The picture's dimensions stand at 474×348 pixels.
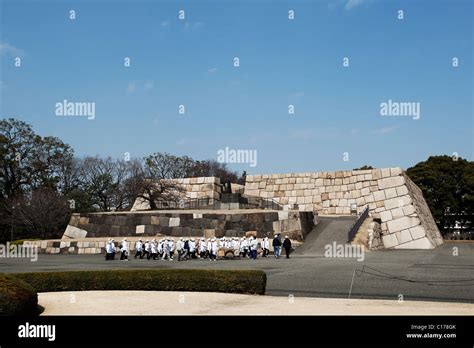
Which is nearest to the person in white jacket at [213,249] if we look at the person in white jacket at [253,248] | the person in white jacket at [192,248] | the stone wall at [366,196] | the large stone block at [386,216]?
the person in white jacket at [192,248]

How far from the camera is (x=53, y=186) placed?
48.7m

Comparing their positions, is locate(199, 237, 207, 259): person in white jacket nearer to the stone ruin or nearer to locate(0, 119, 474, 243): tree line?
the stone ruin

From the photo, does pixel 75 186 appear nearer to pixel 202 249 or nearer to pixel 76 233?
pixel 76 233

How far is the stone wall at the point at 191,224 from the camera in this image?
3136cm

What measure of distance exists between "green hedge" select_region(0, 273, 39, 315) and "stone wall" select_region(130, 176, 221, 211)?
107 ft

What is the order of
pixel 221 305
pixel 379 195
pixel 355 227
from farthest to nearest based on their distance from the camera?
pixel 379 195
pixel 355 227
pixel 221 305

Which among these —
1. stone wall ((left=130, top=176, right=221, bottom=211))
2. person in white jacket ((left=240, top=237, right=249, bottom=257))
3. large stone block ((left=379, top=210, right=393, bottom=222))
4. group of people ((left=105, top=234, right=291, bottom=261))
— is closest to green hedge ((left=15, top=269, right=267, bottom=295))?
group of people ((left=105, top=234, right=291, bottom=261))

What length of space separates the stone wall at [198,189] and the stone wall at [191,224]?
737 cm

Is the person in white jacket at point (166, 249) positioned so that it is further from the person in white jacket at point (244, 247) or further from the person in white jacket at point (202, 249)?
the person in white jacket at point (244, 247)

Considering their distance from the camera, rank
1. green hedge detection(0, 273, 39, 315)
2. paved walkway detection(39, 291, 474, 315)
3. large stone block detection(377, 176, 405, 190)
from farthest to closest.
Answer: large stone block detection(377, 176, 405, 190) → paved walkway detection(39, 291, 474, 315) → green hedge detection(0, 273, 39, 315)

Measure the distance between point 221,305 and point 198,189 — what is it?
32622 mm

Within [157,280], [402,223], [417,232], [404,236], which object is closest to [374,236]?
[404,236]

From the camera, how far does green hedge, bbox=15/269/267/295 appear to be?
41.1 ft
